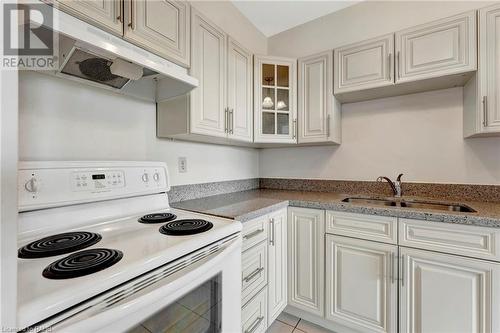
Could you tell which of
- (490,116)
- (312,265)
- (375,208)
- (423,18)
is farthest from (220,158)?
(423,18)

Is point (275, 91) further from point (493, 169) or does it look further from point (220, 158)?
point (493, 169)

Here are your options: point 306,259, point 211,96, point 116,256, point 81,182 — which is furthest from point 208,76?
point 306,259

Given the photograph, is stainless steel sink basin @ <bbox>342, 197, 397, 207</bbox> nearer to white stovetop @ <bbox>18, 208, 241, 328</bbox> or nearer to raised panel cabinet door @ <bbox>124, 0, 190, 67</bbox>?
white stovetop @ <bbox>18, 208, 241, 328</bbox>

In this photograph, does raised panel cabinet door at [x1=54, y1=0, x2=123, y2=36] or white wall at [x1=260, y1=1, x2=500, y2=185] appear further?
white wall at [x1=260, y1=1, x2=500, y2=185]

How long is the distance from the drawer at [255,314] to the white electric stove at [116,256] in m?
0.31

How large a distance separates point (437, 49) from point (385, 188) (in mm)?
1061

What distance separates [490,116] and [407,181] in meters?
0.67

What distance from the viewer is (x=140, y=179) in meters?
1.25

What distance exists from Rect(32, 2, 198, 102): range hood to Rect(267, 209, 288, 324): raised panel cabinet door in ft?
3.41

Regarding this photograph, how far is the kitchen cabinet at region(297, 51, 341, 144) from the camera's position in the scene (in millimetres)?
1948

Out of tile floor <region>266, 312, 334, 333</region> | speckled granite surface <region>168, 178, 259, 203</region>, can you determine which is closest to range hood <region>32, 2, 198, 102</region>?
speckled granite surface <region>168, 178, 259, 203</region>

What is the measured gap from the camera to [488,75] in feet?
4.65

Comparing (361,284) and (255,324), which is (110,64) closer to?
(255,324)

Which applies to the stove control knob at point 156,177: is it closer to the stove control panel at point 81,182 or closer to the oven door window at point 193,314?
the stove control panel at point 81,182
